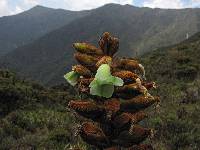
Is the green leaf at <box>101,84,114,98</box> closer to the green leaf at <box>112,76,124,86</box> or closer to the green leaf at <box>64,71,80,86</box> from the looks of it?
the green leaf at <box>112,76,124,86</box>

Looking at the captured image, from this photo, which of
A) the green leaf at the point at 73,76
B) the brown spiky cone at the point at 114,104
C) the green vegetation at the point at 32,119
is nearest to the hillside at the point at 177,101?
the green vegetation at the point at 32,119

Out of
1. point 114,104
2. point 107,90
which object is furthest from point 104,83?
point 114,104

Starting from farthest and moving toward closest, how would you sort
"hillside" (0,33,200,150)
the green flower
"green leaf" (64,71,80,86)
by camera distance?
"hillside" (0,33,200,150)
"green leaf" (64,71,80,86)
the green flower

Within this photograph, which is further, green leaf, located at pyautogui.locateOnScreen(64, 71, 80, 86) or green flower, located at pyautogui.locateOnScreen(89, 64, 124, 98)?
green leaf, located at pyautogui.locateOnScreen(64, 71, 80, 86)

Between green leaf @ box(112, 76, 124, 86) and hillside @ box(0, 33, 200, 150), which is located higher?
green leaf @ box(112, 76, 124, 86)

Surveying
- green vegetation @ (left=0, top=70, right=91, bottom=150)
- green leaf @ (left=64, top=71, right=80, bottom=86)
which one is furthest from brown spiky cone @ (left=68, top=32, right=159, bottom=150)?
green vegetation @ (left=0, top=70, right=91, bottom=150)

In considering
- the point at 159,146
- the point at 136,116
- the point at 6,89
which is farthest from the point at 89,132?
the point at 6,89

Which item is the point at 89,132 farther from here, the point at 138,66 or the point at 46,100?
the point at 46,100
